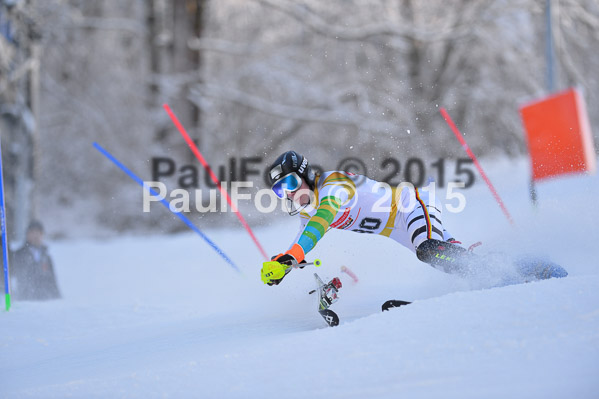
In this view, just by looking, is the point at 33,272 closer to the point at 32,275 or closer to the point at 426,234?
the point at 32,275

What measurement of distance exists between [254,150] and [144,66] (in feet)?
25.7

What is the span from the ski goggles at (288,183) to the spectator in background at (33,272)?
4.07 m

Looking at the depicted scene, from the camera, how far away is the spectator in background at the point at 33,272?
23.9 ft

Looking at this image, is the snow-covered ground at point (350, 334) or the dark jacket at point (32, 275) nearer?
the snow-covered ground at point (350, 334)

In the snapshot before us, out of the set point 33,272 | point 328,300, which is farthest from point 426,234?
point 33,272

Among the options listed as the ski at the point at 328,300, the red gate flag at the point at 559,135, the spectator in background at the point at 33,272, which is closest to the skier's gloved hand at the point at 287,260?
the ski at the point at 328,300

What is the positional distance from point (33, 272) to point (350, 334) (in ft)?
16.9

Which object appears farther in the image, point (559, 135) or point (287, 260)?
point (559, 135)

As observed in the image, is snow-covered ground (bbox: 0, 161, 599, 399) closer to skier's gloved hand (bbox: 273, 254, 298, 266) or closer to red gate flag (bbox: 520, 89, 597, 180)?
skier's gloved hand (bbox: 273, 254, 298, 266)

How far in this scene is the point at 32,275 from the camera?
736 cm

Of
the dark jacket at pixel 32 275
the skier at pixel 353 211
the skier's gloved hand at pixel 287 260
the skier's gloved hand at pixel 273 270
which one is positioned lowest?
the dark jacket at pixel 32 275

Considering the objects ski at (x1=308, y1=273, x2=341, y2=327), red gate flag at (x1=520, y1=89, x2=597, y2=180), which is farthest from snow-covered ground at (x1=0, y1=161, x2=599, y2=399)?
red gate flag at (x1=520, y1=89, x2=597, y2=180)

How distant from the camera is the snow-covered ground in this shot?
2.75m

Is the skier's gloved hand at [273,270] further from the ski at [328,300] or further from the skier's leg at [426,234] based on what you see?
the skier's leg at [426,234]
